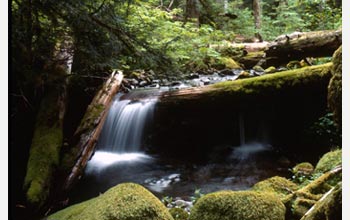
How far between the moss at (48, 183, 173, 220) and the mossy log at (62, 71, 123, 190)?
192 centimetres

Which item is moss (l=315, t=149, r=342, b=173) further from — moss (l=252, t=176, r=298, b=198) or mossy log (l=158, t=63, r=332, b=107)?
mossy log (l=158, t=63, r=332, b=107)

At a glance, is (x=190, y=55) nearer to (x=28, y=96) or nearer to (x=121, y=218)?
(x=28, y=96)

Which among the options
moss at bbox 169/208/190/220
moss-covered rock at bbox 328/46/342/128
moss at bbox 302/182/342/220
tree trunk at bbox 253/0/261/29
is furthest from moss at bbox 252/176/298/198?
tree trunk at bbox 253/0/261/29

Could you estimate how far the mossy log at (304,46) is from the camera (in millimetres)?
7855

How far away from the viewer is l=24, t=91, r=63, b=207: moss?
4.69 meters

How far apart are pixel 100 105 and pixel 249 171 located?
3.17 m

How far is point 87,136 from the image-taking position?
5.78 meters

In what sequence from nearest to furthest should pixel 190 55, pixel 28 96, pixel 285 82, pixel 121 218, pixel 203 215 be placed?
pixel 121 218, pixel 203 215, pixel 28 96, pixel 285 82, pixel 190 55

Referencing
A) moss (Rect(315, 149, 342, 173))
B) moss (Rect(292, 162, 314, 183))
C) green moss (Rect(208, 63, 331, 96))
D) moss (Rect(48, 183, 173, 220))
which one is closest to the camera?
moss (Rect(48, 183, 173, 220))

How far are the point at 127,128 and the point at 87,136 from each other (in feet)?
6.80

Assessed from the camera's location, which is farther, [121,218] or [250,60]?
[250,60]

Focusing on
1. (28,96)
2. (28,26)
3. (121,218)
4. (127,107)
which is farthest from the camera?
(127,107)

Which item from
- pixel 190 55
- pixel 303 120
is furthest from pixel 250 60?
pixel 303 120

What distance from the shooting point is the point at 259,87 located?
6895 mm
